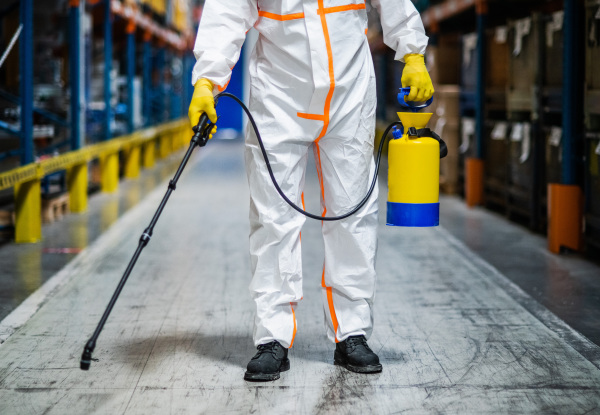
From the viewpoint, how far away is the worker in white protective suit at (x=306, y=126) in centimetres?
322

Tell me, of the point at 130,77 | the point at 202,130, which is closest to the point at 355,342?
the point at 202,130

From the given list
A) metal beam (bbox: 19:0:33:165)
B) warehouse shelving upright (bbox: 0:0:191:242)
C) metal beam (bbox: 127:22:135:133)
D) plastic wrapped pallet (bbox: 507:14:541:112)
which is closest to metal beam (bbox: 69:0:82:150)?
warehouse shelving upright (bbox: 0:0:191:242)

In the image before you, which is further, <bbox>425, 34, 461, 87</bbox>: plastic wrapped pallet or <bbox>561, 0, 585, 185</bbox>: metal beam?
<bbox>425, 34, 461, 87</bbox>: plastic wrapped pallet

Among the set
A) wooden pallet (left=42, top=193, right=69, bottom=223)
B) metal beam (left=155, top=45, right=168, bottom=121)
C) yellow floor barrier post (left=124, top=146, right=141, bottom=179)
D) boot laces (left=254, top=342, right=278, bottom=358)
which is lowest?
boot laces (left=254, top=342, right=278, bottom=358)

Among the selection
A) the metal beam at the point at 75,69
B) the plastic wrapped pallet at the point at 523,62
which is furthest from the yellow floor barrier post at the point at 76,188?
the plastic wrapped pallet at the point at 523,62

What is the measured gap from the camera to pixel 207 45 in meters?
3.22

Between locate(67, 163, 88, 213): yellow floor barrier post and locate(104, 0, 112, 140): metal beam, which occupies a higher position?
locate(104, 0, 112, 140): metal beam

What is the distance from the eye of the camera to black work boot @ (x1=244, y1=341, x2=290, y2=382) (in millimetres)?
3295

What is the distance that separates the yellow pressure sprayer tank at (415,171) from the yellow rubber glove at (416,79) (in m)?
0.04

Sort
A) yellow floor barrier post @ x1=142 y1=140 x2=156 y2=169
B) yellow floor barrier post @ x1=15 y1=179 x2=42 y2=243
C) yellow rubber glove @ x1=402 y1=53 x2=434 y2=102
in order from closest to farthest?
yellow rubber glove @ x1=402 y1=53 x2=434 y2=102, yellow floor barrier post @ x1=15 y1=179 x2=42 y2=243, yellow floor barrier post @ x1=142 y1=140 x2=156 y2=169

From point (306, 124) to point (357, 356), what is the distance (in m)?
0.98

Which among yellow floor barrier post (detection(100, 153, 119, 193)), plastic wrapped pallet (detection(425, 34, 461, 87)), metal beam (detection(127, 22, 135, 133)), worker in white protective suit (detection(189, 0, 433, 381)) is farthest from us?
metal beam (detection(127, 22, 135, 133))

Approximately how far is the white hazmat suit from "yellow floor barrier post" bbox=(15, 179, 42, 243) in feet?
12.6

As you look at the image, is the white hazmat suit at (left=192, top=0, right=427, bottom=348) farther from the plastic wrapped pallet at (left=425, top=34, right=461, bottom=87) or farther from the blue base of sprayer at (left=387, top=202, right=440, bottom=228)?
the plastic wrapped pallet at (left=425, top=34, right=461, bottom=87)
